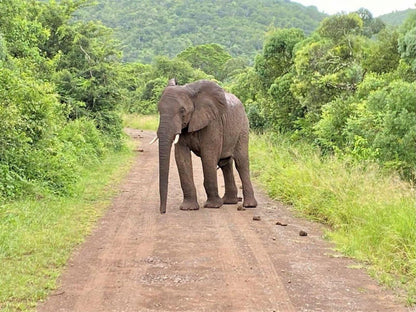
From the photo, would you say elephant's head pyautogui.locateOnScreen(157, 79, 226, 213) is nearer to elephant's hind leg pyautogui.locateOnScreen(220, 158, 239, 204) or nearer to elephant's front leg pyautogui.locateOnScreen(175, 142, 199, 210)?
elephant's front leg pyautogui.locateOnScreen(175, 142, 199, 210)

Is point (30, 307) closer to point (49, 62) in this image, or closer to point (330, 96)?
point (49, 62)

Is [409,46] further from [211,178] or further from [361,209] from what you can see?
[361,209]

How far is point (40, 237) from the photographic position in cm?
741

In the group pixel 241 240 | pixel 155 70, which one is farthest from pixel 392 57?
Answer: pixel 155 70

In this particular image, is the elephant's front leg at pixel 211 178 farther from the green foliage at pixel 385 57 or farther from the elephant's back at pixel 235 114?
the green foliage at pixel 385 57

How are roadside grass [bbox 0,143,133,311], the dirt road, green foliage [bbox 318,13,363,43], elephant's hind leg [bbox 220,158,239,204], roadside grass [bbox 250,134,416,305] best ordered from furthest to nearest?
green foliage [bbox 318,13,363,43], elephant's hind leg [bbox 220,158,239,204], roadside grass [bbox 250,134,416,305], roadside grass [bbox 0,143,133,311], the dirt road

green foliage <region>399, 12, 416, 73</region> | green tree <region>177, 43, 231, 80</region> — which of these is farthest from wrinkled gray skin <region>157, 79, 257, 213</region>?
green tree <region>177, 43, 231, 80</region>

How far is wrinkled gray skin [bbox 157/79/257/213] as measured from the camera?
9367 mm

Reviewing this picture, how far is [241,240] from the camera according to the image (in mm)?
7742

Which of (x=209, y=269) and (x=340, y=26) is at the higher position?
(x=340, y=26)

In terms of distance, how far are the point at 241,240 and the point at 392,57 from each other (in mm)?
12673

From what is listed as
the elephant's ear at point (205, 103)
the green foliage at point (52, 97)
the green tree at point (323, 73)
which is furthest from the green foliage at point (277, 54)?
the elephant's ear at point (205, 103)

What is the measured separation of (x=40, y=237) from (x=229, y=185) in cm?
424

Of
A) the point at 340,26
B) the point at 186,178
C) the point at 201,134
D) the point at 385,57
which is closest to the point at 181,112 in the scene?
the point at 201,134
